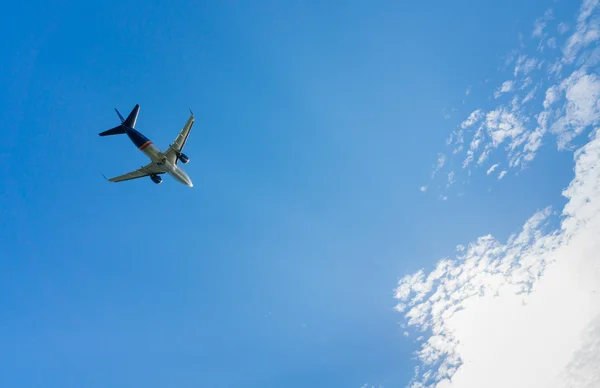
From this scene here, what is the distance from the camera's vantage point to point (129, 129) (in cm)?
6300

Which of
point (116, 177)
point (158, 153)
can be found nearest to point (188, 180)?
point (158, 153)

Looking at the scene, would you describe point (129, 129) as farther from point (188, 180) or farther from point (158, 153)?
point (188, 180)

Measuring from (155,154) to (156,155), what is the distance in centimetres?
24

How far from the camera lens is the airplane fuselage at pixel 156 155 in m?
63.1

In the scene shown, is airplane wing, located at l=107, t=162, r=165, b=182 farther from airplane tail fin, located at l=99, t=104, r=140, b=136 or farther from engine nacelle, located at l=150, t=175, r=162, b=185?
airplane tail fin, located at l=99, t=104, r=140, b=136

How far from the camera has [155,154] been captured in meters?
64.8

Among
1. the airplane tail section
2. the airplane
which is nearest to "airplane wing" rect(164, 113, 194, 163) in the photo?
the airplane

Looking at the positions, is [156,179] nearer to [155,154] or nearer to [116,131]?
[155,154]

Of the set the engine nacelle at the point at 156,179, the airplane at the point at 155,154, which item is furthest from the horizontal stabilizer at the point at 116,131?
the engine nacelle at the point at 156,179

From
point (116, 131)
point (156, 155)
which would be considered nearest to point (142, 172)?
point (156, 155)

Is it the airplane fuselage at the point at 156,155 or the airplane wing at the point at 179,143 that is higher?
the airplane wing at the point at 179,143

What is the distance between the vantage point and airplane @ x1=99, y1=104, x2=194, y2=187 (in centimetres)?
6335

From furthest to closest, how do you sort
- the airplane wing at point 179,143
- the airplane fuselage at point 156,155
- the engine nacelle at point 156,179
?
the engine nacelle at point 156,179, the airplane wing at point 179,143, the airplane fuselage at point 156,155

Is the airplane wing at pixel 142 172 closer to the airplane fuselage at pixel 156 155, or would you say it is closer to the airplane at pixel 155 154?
the airplane at pixel 155 154
